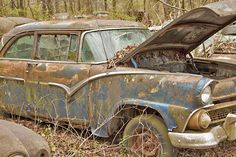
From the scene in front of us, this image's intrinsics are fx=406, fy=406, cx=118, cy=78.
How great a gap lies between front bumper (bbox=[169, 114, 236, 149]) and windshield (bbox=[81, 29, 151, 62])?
154cm

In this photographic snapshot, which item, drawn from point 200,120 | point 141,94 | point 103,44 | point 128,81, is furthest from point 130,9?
point 200,120

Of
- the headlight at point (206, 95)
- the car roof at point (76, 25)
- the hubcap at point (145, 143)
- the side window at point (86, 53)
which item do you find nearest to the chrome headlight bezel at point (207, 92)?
the headlight at point (206, 95)

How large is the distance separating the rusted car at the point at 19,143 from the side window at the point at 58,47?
7.17 ft

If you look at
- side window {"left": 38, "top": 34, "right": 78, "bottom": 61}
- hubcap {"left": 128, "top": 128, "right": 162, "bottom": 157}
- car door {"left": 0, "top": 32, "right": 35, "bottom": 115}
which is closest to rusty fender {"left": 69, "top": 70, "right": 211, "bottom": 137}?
hubcap {"left": 128, "top": 128, "right": 162, "bottom": 157}

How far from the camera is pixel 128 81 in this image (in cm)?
480

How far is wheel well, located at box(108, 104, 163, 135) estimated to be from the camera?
15.8 feet

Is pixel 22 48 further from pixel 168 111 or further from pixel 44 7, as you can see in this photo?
pixel 44 7

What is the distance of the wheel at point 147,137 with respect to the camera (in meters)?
4.54

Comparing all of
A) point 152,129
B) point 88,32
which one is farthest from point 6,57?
point 152,129

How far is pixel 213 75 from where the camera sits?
5.83 metres

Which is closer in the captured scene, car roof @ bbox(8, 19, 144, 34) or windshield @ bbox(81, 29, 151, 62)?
windshield @ bbox(81, 29, 151, 62)

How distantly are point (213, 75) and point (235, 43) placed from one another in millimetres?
4813

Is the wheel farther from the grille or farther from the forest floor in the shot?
the grille

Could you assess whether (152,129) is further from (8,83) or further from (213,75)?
(8,83)
